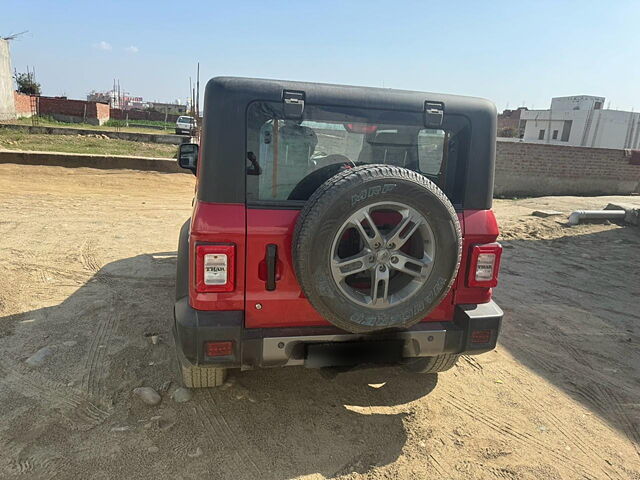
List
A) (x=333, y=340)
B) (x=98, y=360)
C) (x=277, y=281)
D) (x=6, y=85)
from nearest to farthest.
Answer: (x=277, y=281) → (x=333, y=340) → (x=98, y=360) → (x=6, y=85)

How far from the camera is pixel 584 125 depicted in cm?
4047

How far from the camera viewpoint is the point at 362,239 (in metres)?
2.37

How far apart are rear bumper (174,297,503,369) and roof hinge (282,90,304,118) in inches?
44.2

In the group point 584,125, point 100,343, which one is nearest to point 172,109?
point 584,125

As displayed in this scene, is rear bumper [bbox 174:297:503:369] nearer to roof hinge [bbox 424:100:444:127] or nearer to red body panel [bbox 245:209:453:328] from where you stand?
red body panel [bbox 245:209:453:328]

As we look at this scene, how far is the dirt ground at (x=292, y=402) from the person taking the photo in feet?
8.29

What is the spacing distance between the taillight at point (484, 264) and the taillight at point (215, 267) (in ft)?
4.72

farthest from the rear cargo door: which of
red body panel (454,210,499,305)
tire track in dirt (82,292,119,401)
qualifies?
tire track in dirt (82,292,119,401)

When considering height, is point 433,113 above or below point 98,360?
above

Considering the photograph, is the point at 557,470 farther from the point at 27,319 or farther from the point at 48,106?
the point at 48,106

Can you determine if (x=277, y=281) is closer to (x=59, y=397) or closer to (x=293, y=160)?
(x=293, y=160)

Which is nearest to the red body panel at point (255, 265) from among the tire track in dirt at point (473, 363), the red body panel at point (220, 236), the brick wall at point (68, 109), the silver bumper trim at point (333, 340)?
the red body panel at point (220, 236)

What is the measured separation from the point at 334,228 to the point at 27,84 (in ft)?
164

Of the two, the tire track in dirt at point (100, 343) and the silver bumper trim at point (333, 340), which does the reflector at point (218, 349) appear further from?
the tire track in dirt at point (100, 343)
